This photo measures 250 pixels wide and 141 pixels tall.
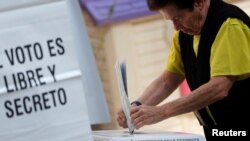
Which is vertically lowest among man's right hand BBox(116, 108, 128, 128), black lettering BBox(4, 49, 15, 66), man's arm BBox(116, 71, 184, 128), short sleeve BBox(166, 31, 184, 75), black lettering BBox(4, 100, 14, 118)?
man's right hand BBox(116, 108, 128, 128)

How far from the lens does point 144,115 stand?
2.09m

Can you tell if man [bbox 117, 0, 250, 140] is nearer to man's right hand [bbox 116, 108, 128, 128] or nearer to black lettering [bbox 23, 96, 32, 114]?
man's right hand [bbox 116, 108, 128, 128]

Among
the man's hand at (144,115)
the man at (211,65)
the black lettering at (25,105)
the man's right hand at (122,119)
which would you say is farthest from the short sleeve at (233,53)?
the black lettering at (25,105)

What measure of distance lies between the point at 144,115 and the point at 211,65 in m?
0.38

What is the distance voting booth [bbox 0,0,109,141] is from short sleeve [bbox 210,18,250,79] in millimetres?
781

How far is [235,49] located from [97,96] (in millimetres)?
568

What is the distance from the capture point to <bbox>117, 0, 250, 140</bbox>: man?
7.22 feet

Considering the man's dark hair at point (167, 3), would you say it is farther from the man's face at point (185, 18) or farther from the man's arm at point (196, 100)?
the man's arm at point (196, 100)

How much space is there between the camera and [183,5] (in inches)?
89.5

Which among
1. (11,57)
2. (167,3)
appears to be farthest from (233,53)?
(11,57)

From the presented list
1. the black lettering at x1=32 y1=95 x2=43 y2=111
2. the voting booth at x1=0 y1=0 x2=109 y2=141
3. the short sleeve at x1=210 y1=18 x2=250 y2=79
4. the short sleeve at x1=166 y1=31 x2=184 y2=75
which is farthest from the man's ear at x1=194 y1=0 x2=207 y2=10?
the black lettering at x1=32 y1=95 x2=43 y2=111

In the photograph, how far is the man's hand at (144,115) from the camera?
2086mm

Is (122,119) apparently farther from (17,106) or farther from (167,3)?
(17,106)

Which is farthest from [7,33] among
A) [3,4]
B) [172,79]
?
[172,79]
